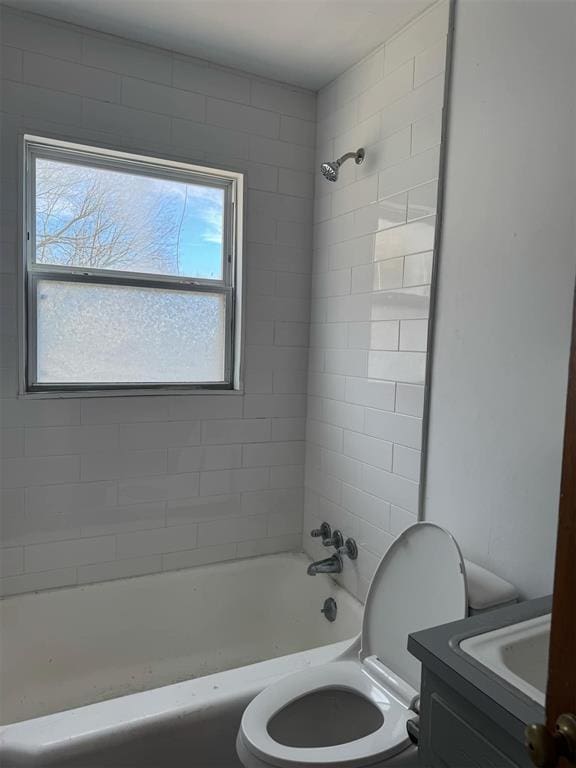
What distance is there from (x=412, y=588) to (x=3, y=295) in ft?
5.89

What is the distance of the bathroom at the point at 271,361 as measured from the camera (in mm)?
1300


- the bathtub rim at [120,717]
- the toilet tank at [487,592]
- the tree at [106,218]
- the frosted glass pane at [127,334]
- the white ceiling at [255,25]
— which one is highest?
the white ceiling at [255,25]

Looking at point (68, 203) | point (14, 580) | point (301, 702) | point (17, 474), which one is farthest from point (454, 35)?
point (14, 580)

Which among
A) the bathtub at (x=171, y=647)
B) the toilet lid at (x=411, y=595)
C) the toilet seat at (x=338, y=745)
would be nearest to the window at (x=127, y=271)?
the bathtub at (x=171, y=647)

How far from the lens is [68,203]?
2.05 meters

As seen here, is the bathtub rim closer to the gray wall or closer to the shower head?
the gray wall

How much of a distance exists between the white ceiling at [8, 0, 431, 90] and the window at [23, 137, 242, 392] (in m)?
0.46

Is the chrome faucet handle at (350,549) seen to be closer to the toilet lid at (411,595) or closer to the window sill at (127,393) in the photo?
the toilet lid at (411,595)

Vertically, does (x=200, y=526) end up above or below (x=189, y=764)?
above

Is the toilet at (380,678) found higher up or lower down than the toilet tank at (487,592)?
lower down

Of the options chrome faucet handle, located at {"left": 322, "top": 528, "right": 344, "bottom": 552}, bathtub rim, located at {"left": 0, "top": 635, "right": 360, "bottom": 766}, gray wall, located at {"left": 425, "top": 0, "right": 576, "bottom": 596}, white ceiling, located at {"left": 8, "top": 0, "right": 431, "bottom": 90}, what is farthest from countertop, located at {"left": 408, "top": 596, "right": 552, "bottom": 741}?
white ceiling, located at {"left": 8, "top": 0, "right": 431, "bottom": 90}

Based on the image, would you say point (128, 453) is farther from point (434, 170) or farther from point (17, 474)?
point (434, 170)

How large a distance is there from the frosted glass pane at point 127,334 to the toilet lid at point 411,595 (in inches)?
48.5

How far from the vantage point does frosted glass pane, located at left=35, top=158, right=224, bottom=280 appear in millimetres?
2025
